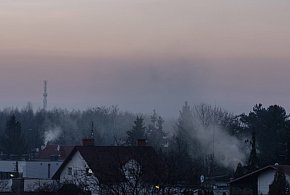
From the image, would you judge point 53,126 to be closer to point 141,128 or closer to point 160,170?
point 141,128

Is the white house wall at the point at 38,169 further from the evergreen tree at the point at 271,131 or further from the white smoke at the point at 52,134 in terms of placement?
the white smoke at the point at 52,134

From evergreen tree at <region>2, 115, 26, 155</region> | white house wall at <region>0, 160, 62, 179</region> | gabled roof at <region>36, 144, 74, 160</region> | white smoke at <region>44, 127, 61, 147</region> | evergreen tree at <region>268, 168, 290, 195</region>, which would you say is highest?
white smoke at <region>44, 127, 61, 147</region>

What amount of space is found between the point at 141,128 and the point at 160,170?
269 ft

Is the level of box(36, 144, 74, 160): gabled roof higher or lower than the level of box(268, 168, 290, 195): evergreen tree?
higher

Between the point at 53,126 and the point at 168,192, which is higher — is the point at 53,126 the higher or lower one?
the higher one

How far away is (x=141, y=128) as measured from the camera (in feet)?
365

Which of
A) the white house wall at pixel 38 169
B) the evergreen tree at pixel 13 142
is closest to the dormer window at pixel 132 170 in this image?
the white house wall at pixel 38 169

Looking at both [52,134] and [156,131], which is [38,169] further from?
[52,134]

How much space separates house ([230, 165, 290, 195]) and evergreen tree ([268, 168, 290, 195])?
2640mm

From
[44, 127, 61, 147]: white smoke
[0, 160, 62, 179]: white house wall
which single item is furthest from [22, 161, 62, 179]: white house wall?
[44, 127, 61, 147]: white smoke

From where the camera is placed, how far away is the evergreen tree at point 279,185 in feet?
156

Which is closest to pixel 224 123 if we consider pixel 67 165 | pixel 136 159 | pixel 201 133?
pixel 201 133

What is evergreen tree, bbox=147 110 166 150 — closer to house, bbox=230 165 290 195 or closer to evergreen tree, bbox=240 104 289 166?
evergreen tree, bbox=240 104 289 166

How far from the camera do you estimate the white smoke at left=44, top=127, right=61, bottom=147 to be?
519ft
